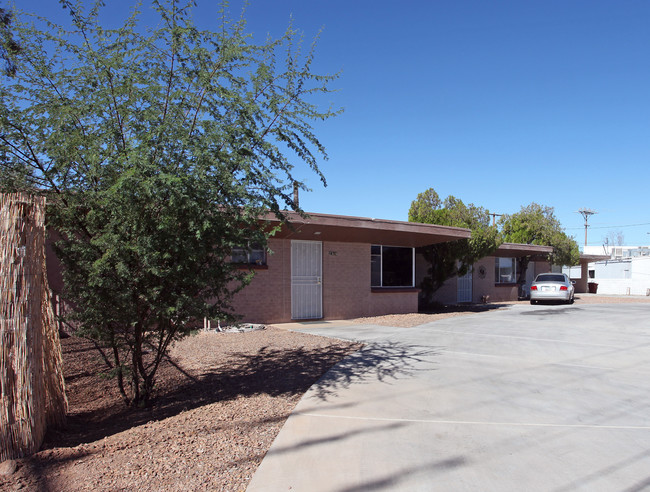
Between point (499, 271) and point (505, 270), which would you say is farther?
point (505, 270)

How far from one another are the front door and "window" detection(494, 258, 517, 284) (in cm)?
1456

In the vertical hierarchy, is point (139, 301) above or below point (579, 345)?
above

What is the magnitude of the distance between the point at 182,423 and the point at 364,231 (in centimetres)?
942

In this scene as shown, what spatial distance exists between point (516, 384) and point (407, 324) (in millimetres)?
6912

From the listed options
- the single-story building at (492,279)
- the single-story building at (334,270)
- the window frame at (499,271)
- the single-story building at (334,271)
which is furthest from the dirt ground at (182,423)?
the window frame at (499,271)

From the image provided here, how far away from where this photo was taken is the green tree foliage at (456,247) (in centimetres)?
1924

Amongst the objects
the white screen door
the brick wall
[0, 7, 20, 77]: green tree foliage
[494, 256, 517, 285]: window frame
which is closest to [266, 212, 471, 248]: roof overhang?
the brick wall

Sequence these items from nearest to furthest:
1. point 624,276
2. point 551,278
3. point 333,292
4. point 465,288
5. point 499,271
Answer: point 333,292
point 551,278
point 465,288
point 499,271
point 624,276

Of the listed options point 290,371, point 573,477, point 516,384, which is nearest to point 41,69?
point 290,371

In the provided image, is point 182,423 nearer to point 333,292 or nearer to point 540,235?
point 333,292

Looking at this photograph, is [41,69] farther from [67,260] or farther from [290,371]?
[290,371]

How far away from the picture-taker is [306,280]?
Answer: 14531 millimetres

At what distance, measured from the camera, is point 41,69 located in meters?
5.41

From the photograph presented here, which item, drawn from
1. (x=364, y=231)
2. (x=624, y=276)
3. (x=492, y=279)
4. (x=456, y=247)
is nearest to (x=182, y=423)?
(x=364, y=231)
